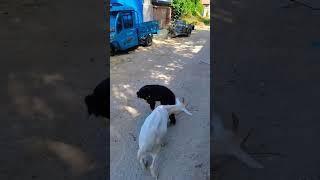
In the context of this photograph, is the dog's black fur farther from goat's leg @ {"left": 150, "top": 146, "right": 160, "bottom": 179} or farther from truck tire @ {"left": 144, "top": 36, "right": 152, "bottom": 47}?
truck tire @ {"left": 144, "top": 36, "right": 152, "bottom": 47}

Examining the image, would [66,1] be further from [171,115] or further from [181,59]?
[181,59]

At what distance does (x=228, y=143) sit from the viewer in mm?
2236

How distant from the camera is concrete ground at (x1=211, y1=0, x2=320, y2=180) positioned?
2.04 m

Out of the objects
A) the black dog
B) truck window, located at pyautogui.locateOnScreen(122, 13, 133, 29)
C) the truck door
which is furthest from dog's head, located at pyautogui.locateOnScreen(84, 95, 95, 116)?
truck window, located at pyautogui.locateOnScreen(122, 13, 133, 29)

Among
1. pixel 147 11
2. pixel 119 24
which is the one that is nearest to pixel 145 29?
pixel 119 24

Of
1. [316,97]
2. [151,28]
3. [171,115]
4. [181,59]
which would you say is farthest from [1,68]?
[151,28]

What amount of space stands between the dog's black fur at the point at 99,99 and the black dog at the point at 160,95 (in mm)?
4359

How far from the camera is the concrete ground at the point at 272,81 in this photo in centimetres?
204

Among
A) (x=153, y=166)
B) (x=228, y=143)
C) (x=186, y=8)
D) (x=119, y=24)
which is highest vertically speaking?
(x=186, y=8)

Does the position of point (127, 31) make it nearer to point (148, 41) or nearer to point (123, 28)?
point (123, 28)

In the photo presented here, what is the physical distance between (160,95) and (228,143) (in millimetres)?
4424

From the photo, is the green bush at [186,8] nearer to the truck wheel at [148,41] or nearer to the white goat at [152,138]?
the truck wheel at [148,41]

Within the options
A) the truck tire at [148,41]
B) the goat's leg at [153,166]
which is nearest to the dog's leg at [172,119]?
the goat's leg at [153,166]

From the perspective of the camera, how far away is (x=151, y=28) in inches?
707
